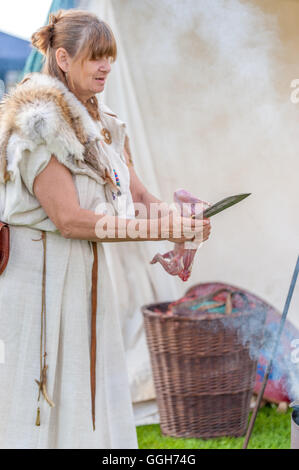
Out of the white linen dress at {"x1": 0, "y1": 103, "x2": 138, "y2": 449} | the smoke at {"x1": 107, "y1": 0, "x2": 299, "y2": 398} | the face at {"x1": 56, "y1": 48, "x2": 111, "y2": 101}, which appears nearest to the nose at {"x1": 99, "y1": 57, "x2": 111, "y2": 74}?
the face at {"x1": 56, "y1": 48, "x2": 111, "y2": 101}

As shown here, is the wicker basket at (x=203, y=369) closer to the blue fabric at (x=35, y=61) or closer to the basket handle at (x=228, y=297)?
the basket handle at (x=228, y=297)

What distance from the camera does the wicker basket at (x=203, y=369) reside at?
2.42 meters

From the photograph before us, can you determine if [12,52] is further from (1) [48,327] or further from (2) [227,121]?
(1) [48,327]

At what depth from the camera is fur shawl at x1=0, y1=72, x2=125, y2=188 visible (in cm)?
139

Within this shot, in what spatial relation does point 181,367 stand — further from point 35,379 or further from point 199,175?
point 35,379

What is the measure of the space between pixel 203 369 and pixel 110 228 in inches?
48.1

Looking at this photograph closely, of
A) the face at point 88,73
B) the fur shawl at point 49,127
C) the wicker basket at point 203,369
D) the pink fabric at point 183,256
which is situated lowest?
the wicker basket at point 203,369

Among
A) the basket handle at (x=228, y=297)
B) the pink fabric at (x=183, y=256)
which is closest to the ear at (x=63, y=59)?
the pink fabric at (x=183, y=256)

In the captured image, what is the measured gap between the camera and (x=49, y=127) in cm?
139

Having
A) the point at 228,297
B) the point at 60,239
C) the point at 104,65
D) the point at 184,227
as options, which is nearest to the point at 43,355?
the point at 60,239

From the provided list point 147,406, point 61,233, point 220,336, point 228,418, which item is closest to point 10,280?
point 61,233

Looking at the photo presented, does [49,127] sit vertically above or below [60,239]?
above

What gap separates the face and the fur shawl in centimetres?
4
